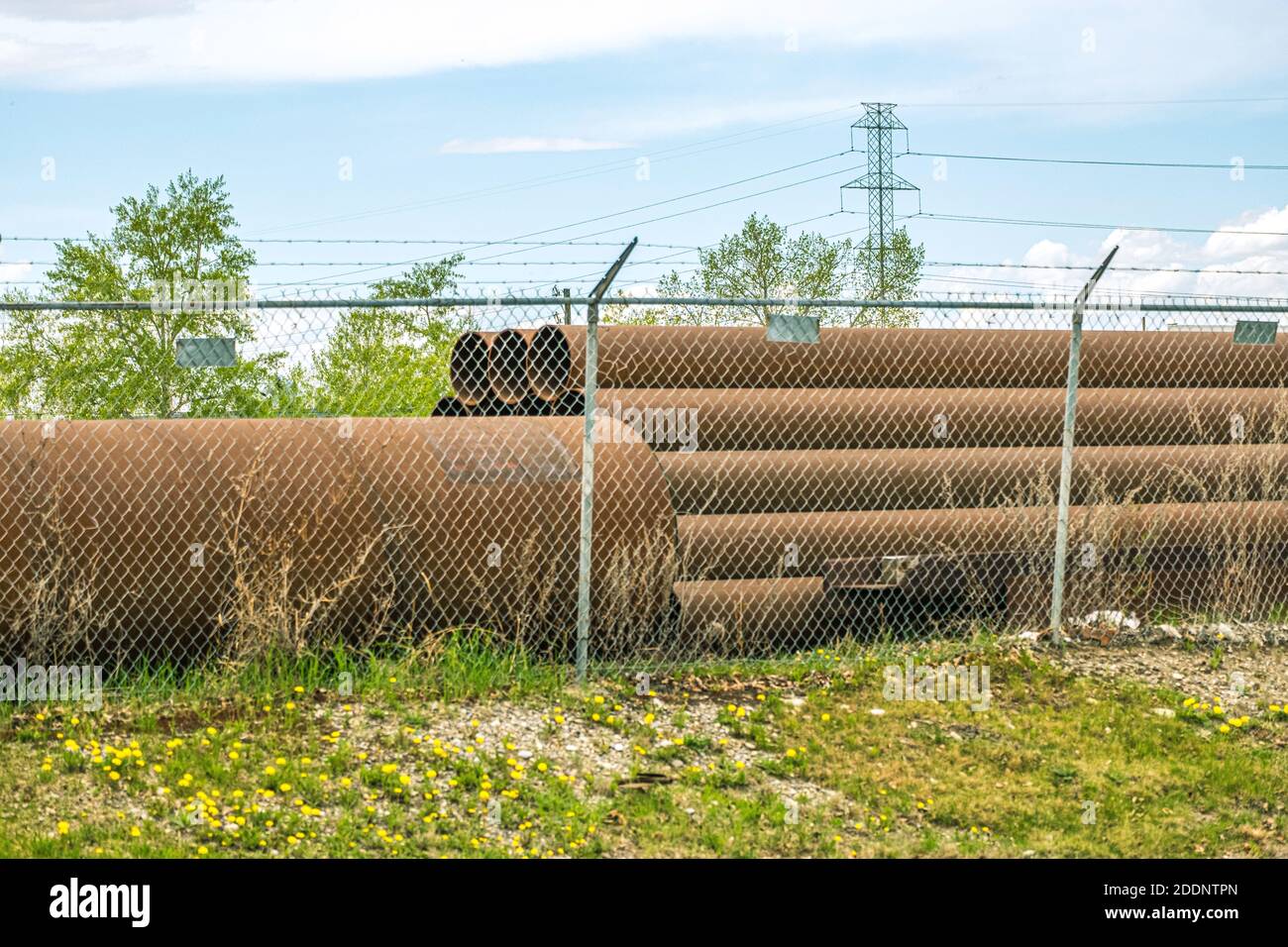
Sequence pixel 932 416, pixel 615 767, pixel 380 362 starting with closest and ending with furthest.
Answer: pixel 615 767 → pixel 932 416 → pixel 380 362

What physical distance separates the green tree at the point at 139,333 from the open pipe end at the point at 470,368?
14882 mm

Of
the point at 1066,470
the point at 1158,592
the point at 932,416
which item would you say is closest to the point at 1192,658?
the point at 1158,592

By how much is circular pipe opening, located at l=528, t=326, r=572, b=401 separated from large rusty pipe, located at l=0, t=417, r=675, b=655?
36.7 inches

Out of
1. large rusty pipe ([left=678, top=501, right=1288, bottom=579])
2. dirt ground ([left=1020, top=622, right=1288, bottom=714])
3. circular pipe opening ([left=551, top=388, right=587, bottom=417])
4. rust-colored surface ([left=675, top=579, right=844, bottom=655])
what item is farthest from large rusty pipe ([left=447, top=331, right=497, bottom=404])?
dirt ground ([left=1020, top=622, right=1288, bottom=714])

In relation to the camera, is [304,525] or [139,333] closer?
[304,525]

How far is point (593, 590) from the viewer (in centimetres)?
711

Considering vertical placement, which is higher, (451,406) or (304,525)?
(451,406)

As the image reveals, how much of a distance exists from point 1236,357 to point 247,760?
829 cm

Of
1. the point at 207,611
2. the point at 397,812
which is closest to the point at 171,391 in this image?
the point at 207,611

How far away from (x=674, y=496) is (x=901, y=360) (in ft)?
7.12

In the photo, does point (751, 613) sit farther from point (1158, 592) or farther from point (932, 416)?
point (1158, 592)

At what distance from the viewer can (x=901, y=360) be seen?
9.16 meters

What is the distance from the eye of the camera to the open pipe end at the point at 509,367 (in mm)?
8375

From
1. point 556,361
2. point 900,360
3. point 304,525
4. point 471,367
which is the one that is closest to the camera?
point 304,525
